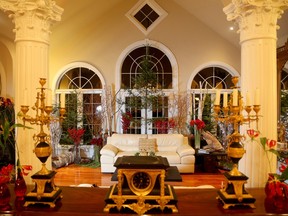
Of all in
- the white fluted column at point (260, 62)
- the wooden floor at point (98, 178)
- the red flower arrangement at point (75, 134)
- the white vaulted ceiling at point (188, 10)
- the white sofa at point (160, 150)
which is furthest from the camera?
the red flower arrangement at point (75, 134)

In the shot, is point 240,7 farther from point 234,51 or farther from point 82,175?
point 234,51

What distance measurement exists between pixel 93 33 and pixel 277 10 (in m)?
6.54

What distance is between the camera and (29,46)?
11.1 feet

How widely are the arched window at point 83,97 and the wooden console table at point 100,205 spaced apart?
6586 millimetres

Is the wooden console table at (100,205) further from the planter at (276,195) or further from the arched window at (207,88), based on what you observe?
the arched window at (207,88)

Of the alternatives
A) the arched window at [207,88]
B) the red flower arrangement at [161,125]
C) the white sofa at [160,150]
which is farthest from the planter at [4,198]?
the arched window at [207,88]

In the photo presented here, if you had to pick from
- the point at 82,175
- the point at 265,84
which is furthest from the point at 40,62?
the point at 82,175

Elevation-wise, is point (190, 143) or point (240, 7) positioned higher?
point (240, 7)

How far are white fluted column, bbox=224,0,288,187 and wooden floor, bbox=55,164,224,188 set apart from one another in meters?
2.35

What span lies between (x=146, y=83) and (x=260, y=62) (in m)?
5.43

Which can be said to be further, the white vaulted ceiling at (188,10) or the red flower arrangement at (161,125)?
the red flower arrangement at (161,125)

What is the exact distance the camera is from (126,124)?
27.1 feet

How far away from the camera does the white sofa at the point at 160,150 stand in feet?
20.9

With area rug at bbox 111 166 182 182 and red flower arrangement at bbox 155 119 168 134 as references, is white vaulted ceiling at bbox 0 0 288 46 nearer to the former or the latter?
red flower arrangement at bbox 155 119 168 134
